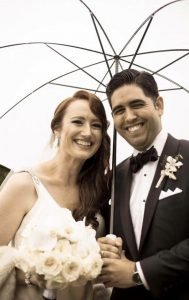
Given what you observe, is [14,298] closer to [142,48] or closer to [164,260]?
[164,260]

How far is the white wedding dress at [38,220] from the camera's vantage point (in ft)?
8.27

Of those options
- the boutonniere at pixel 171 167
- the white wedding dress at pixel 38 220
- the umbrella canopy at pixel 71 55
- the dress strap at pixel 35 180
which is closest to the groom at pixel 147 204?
the boutonniere at pixel 171 167

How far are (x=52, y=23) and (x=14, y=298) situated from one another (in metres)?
2.42

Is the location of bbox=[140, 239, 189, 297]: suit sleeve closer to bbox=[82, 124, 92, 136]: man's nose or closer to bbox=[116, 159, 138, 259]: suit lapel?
bbox=[116, 159, 138, 259]: suit lapel

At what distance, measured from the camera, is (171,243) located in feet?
8.33

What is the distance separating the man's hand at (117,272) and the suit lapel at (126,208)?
8.2 inches

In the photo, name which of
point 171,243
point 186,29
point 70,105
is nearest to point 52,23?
point 70,105

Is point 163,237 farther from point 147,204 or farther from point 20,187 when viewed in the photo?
point 20,187

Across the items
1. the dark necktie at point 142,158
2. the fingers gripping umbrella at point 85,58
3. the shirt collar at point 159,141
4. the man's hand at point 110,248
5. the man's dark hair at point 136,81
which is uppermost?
the fingers gripping umbrella at point 85,58

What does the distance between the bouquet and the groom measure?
0.53 m

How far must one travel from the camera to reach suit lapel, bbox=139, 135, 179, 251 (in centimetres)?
257

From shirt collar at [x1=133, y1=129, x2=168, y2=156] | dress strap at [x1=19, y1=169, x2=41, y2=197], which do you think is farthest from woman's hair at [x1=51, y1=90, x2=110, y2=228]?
shirt collar at [x1=133, y1=129, x2=168, y2=156]

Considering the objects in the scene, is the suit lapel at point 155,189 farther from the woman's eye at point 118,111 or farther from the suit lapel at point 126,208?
the woman's eye at point 118,111

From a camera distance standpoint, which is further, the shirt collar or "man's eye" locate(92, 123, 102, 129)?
"man's eye" locate(92, 123, 102, 129)
